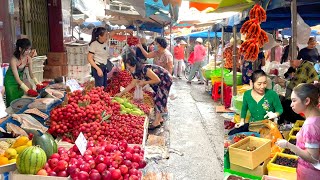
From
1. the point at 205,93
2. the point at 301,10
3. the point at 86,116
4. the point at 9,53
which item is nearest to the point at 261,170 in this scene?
the point at 86,116

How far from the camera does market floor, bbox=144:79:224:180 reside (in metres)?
5.48

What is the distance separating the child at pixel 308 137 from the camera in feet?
9.95

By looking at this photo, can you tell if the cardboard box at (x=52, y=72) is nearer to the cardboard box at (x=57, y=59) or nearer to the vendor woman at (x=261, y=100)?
the cardboard box at (x=57, y=59)

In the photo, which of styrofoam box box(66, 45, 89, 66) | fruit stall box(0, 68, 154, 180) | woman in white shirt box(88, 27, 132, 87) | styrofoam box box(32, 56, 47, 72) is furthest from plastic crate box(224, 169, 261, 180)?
styrofoam box box(66, 45, 89, 66)

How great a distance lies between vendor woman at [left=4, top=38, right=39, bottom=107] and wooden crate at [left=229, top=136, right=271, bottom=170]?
12.0 feet

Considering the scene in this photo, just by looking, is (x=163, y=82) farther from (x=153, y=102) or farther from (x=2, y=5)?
(x=2, y=5)

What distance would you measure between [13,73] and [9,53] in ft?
5.22

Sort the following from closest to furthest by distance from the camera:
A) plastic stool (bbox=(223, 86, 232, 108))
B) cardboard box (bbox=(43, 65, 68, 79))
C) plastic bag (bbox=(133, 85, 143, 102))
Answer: plastic bag (bbox=(133, 85, 143, 102))
cardboard box (bbox=(43, 65, 68, 79))
plastic stool (bbox=(223, 86, 232, 108))

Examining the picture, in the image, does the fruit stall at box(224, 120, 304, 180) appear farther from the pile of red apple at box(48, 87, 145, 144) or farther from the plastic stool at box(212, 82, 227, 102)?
the plastic stool at box(212, 82, 227, 102)

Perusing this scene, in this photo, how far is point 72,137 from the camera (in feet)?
14.5

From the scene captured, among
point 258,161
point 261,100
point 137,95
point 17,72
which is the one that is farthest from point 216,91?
point 258,161

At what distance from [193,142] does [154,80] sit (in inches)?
58.1

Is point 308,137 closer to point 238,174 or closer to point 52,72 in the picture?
point 238,174

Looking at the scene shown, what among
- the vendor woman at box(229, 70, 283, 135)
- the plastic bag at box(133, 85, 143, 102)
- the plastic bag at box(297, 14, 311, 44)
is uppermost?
the plastic bag at box(297, 14, 311, 44)
